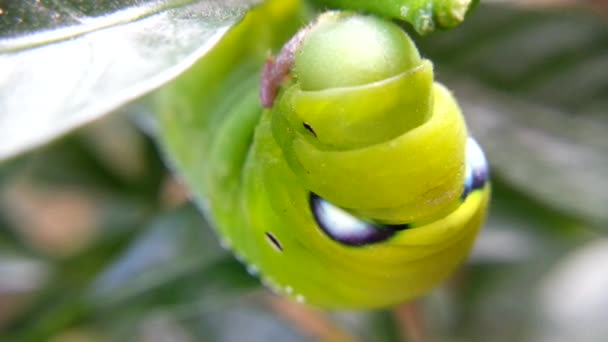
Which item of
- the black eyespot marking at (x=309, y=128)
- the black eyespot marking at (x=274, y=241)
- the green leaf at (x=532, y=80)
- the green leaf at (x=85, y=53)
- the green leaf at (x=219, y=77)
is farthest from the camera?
the green leaf at (x=532, y=80)

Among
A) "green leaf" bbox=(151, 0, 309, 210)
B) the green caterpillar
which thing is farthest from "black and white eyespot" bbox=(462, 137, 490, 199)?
"green leaf" bbox=(151, 0, 309, 210)

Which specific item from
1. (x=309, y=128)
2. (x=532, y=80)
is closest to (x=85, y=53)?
(x=309, y=128)

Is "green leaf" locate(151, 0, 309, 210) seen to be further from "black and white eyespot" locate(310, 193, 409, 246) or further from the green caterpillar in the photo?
"black and white eyespot" locate(310, 193, 409, 246)

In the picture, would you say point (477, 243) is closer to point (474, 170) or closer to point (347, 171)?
point (474, 170)

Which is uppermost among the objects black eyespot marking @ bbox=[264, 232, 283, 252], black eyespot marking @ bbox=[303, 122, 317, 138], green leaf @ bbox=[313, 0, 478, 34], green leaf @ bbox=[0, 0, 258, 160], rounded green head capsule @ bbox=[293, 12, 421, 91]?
green leaf @ bbox=[0, 0, 258, 160]

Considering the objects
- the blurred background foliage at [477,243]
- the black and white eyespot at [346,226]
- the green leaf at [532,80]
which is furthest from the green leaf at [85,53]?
the green leaf at [532,80]

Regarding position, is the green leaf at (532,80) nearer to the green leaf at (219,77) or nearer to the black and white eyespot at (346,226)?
the green leaf at (219,77)

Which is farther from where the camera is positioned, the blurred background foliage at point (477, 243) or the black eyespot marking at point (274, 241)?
the blurred background foliage at point (477, 243)
